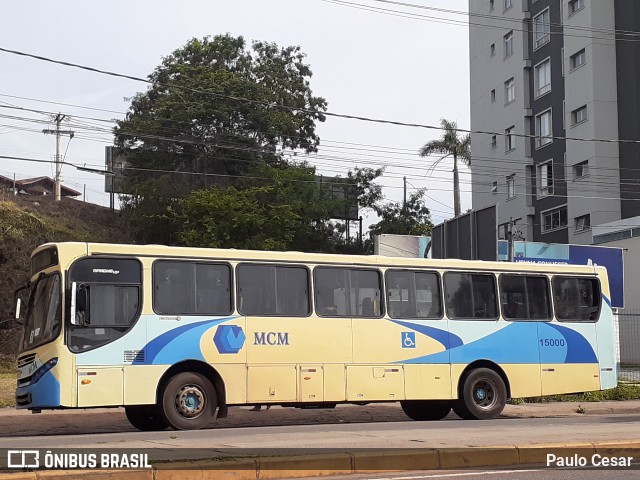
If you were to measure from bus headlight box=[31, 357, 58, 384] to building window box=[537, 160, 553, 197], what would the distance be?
145 feet

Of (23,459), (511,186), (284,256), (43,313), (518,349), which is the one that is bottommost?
(23,459)

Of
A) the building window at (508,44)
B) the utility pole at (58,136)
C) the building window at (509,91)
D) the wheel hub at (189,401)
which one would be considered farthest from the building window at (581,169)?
the wheel hub at (189,401)

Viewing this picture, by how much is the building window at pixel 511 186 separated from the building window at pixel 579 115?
681 cm

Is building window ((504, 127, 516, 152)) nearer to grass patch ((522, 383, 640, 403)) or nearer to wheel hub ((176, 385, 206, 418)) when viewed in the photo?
grass patch ((522, 383, 640, 403))

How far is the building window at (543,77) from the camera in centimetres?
5631

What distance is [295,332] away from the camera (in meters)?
17.3

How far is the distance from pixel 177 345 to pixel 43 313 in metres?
2.29

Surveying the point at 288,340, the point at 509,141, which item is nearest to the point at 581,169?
the point at 509,141

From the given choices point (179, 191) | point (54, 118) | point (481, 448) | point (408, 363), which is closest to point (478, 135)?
point (179, 191)

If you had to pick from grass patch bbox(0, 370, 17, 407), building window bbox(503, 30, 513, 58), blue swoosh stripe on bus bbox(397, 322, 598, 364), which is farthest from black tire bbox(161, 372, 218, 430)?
building window bbox(503, 30, 513, 58)

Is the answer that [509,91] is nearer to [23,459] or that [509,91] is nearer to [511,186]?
[511,186]

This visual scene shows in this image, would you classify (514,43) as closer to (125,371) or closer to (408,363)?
(408,363)

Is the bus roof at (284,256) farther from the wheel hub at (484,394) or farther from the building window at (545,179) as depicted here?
the building window at (545,179)

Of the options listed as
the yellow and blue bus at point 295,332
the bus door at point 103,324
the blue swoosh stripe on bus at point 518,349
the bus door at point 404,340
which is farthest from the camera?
the blue swoosh stripe on bus at point 518,349
